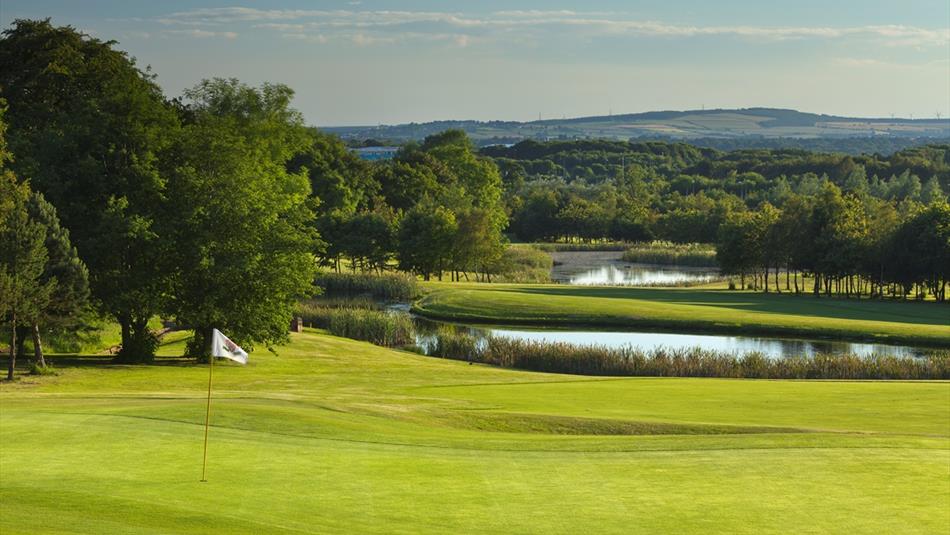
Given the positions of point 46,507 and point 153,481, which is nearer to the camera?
point 46,507

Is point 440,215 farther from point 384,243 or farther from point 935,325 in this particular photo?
point 935,325

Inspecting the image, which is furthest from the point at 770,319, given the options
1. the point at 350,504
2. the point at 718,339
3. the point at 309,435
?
the point at 350,504

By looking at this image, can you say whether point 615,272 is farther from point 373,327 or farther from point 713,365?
A: point 713,365

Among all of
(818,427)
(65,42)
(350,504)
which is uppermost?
(65,42)

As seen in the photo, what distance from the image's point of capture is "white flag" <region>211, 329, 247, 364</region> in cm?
1778

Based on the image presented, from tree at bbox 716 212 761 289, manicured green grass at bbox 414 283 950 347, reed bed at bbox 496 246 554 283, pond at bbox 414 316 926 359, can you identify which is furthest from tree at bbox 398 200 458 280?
pond at bbox 414 316 926 359

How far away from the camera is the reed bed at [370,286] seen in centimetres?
8269

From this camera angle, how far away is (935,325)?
6231 centimetres

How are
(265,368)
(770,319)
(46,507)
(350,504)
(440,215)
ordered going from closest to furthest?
(46,507)
(350,504)
(265,368)
(770,319)
(440,215)

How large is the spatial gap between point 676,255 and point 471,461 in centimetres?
10517

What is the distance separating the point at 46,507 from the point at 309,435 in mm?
7969

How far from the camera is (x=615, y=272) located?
11244 cm

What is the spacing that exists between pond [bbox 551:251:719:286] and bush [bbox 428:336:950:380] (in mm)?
47224

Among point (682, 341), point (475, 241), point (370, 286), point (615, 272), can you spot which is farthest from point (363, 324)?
point (615, 272)
